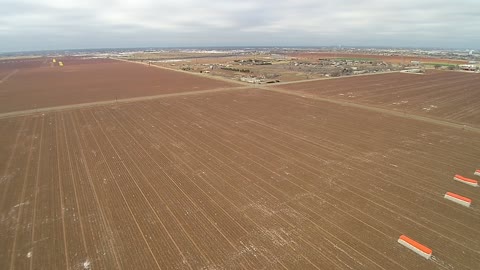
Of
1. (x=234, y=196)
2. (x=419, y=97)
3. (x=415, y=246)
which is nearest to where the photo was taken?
(x=415, y=246)

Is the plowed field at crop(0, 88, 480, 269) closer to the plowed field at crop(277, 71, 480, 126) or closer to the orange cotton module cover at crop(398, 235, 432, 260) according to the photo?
the orange cotton module cover at crop(398, 235, 432, 260)

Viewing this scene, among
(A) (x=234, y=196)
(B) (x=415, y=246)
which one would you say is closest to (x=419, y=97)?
(B) (x=415, y=246)

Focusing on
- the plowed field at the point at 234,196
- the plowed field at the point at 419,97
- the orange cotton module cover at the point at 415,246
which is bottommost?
the plowed field at the point at 419,97

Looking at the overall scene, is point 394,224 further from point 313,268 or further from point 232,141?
point 232,141

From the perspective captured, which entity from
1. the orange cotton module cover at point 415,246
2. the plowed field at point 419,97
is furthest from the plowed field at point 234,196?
the plowed field at point 419,97

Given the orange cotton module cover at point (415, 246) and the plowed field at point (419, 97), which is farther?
the plowed field at point (419, 97)

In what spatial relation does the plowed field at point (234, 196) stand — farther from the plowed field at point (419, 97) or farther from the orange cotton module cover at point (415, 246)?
the plowed field at point (419, 97)

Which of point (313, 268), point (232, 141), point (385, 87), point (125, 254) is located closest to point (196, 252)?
point (125, 254)

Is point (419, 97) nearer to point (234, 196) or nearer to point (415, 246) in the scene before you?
point (415, 246)
